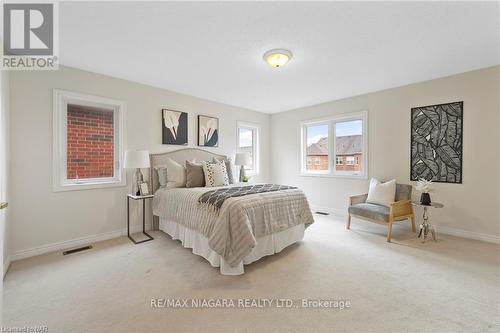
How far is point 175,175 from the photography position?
11.6 feet

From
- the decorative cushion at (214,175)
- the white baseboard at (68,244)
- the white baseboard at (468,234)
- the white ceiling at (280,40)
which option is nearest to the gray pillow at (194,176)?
the decorative cushion at (214,175)

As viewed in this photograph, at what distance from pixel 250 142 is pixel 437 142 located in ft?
12.0

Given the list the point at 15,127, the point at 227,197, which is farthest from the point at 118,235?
the point at 227,197

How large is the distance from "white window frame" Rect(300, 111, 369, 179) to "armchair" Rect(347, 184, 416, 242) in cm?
75

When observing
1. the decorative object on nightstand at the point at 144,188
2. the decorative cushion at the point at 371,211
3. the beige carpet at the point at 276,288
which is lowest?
the beige carpet at the point at 276,288

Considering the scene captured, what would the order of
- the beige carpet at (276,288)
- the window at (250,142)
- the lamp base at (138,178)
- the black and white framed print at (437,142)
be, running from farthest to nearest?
the window at (250,142), the lamp base at (138,178), the black and white framed print at (437,142), the beige carpet at (276,288)

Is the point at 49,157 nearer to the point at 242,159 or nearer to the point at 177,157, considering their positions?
the point at 177,157

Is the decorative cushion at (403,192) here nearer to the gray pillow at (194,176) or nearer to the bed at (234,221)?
the bed at (234,221)

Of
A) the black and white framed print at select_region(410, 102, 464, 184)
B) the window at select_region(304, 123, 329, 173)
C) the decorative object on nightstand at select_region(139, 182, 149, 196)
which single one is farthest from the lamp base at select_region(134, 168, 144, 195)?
the black and white framed print at select_region(410, 102, 464, 184)

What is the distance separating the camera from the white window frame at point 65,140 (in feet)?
9.34

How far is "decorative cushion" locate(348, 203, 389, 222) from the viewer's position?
3129 mm

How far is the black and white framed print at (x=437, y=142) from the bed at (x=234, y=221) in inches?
85.4

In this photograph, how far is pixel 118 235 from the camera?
333 cm

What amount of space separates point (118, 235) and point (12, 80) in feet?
7.62
